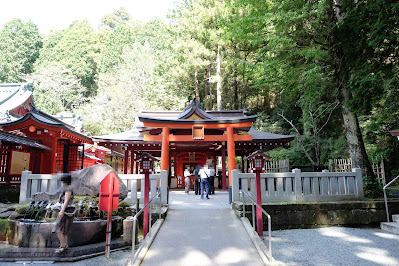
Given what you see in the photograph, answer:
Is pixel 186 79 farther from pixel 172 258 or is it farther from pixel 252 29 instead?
pixel 172 258

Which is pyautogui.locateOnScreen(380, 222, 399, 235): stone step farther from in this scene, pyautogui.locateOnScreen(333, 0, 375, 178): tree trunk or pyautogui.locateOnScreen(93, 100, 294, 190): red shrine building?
pyautogui.locateOnScreen(93, 100, 294, 190): red shrine building

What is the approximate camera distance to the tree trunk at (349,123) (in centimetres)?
991

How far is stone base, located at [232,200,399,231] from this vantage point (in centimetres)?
741

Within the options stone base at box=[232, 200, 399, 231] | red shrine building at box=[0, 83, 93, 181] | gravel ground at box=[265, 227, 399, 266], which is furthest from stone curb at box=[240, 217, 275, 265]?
red shrine building at box=[0, 83, 93, 181]

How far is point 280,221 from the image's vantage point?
24.3 feet

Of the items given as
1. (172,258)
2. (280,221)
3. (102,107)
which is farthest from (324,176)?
(102,107)

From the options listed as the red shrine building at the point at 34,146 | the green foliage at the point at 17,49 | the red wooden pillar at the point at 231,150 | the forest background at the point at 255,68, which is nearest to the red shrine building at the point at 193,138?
the red wooden pillar at the point at 231,150

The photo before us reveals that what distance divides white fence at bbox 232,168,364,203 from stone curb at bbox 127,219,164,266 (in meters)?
2.84

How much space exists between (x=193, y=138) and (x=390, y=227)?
24.6 ft

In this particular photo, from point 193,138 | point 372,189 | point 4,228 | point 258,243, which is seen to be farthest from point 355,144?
point 4,228

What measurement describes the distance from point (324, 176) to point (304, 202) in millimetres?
1174

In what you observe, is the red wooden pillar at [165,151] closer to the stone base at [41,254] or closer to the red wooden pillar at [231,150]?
the red wooden pillar at [231,150]

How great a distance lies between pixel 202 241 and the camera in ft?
18.6

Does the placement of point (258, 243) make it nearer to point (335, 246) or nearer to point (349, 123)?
point (335, 246)
